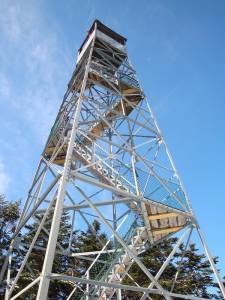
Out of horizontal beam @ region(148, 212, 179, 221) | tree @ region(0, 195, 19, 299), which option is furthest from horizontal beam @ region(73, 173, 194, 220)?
tree @ region(0, 195, 19, 299)

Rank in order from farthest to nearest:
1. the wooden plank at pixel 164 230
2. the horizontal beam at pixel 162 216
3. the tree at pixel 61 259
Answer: the tree at pixel 61 259
the wooden plank at pixel 164 230
the horizontal beam at pixel 162 216

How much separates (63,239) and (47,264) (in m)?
18.5

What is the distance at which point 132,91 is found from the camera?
1445 cm

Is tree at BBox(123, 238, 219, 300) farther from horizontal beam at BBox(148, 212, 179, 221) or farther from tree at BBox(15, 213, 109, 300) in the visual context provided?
horizontal beam at BBox(148, 212, 179, 221)

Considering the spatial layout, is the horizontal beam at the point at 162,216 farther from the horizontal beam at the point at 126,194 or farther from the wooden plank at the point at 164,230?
the wooden plank at the point at 164,230

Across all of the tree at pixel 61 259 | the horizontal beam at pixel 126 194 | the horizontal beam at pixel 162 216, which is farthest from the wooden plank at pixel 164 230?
the tree at pixel 61 259

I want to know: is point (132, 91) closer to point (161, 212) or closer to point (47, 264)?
point (161, 212)

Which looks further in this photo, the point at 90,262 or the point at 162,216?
the point at 90,262

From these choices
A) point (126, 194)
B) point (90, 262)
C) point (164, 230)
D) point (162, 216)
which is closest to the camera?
point (126, 194)

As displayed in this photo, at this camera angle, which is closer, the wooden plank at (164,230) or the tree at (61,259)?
the wooden plank at (164,230)

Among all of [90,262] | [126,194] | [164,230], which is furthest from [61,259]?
[126,194]

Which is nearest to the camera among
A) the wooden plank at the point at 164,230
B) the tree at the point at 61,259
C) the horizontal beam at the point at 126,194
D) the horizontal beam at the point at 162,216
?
the horizontal beam at the point at 126,194

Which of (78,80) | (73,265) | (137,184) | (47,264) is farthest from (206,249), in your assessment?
(73,265)

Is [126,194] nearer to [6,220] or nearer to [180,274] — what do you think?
[6,220]
